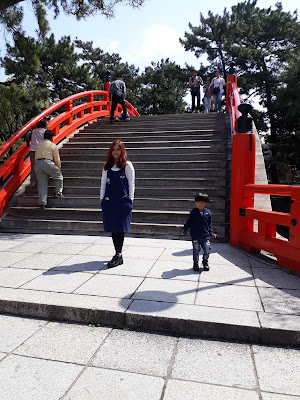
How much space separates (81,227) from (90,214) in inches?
13.5

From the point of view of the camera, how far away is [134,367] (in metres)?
2.02

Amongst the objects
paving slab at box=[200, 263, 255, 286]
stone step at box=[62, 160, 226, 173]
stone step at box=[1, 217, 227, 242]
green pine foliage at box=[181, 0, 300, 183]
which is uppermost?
green pine foliage at box=[181, 0, 300, 183]

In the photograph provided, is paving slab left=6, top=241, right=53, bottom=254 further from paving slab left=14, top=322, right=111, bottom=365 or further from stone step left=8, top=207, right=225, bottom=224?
paving slab left=14, top=322, right=111, bottom=365

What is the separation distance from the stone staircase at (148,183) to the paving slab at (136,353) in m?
2.89

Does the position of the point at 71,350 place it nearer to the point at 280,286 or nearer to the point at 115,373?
the point at 115,373

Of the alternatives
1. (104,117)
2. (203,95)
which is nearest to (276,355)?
(104,117)

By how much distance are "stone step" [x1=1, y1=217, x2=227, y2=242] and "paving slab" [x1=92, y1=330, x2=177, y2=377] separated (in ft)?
9.39

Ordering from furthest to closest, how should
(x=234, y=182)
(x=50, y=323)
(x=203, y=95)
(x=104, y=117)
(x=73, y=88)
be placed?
(x=73, y=88) → (x=203, y=95) → (x=104, y=117) → (x=234, y=182) → (x=50, y=323)

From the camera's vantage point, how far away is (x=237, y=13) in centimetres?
2306

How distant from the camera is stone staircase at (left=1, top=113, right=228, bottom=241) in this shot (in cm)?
561

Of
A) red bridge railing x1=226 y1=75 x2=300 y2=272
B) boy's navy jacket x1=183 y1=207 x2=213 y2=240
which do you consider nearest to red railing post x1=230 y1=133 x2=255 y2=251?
red bridge railing x1=226 y1=75 x2=300 y2=272

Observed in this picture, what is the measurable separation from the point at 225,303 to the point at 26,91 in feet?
30.0

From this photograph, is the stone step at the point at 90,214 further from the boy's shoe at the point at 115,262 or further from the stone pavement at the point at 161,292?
the boy's shoe at the point at 115,262

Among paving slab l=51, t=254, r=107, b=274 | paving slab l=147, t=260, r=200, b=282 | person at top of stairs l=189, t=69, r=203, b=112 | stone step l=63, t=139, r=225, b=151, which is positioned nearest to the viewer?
paving slab l=147, t=260, r=200, b=282
